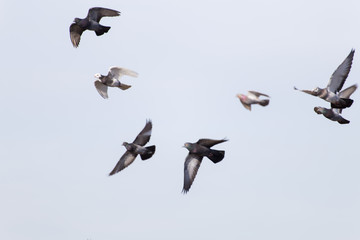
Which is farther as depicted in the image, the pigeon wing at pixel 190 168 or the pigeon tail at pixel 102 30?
the pigeon tail at pixel 102 30

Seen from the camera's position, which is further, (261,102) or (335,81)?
(335,81)

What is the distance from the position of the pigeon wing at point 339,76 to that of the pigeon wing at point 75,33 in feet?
53.8

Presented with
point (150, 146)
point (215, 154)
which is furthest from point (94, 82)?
point (215, 154)

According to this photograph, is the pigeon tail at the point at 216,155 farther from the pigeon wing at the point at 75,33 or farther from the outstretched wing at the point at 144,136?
the pigeon wing at the point at 75,33

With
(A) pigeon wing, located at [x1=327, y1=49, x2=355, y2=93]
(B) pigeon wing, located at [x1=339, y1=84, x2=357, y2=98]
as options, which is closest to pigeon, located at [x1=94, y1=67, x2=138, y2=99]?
(A) pigeon wing, located at [x1=327, y1=49, x2=355, y2=93]

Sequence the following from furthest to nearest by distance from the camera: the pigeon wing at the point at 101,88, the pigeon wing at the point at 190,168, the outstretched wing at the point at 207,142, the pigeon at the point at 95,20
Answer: the pigeon wing at the point at 101,88
the pigeon at the point at 95,20
the pigeon wing at the point at 190,168
the outstretched wing at the point at 207,142

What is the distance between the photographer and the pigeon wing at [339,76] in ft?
169

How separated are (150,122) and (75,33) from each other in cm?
774

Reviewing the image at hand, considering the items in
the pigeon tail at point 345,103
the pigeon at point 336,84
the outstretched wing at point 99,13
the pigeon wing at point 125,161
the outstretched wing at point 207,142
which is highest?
the outstretched wing at point 99,13

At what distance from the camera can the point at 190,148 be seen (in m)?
53.1

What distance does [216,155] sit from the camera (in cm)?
5209

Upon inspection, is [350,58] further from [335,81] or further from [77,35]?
[77,35]

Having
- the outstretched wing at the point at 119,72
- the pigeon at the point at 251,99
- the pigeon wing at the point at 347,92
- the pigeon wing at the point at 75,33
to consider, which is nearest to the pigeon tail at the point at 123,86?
the outstretched wing at the point at 119,72

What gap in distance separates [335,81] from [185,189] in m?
10.9
